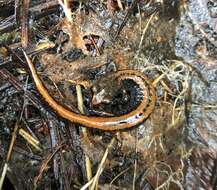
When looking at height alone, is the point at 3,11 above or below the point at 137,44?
above

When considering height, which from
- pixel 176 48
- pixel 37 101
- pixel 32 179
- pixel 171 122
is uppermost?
pixel 176 48

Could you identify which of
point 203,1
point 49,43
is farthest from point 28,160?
point 203,1

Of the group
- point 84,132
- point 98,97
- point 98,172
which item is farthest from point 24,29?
point 98,172

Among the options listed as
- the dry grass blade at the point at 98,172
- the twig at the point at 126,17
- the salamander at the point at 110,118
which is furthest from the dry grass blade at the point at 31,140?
the twig at the point at 126,17

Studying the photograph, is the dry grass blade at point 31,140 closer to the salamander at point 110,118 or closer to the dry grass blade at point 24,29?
the salamander at point 110,118

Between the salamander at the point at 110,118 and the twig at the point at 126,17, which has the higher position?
the twig at the point at 126,17

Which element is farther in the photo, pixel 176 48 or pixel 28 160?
pixel 176 48

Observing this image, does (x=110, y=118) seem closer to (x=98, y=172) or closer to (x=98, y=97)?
(x=98, y=97)

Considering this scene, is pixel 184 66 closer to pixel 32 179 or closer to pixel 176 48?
pixel 176 48
